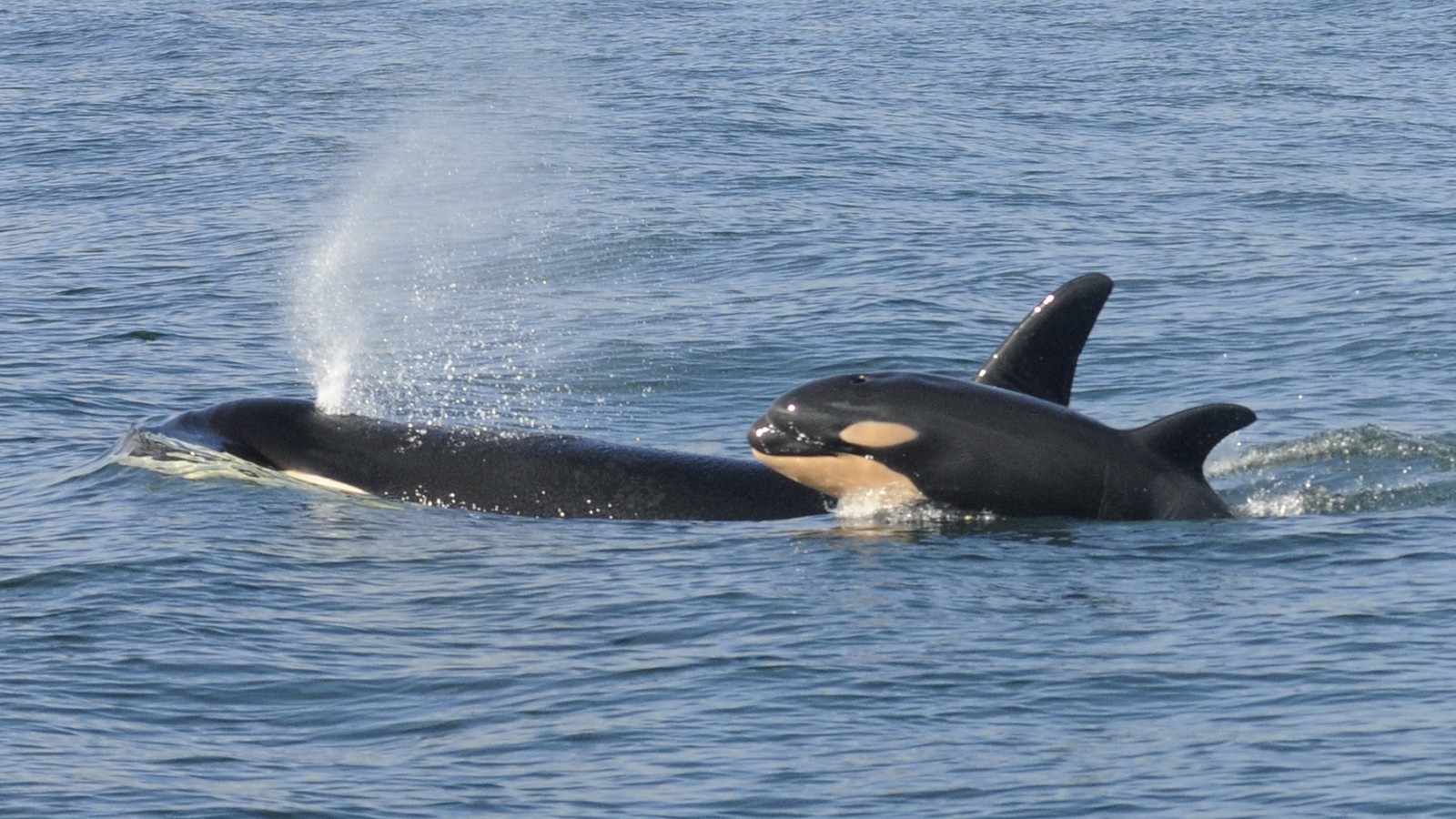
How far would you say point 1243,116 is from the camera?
37.5m

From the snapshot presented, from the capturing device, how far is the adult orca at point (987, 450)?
15062 millimetres

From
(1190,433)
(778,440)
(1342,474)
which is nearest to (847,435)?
(778,440)

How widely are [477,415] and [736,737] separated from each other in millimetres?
9760

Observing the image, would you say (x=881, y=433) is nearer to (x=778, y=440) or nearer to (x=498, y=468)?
(x=778, y=440)

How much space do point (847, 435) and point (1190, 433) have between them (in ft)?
7.28

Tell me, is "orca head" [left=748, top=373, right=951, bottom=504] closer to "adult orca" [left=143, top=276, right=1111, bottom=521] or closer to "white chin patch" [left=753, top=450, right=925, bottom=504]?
"white chin patch" [left=753, top=450, right=925, bottom=504]

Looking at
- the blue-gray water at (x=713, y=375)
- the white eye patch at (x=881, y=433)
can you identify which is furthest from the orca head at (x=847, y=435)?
the blue-gray water at (x=713, y=375)

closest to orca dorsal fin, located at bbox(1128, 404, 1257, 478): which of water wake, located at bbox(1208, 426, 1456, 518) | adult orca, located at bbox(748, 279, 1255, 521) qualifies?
adult orca, located at bbox(748, 279, 1255, 521)

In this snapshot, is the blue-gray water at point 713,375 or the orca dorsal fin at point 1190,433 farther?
the orca dorsal fin at point 1190,433

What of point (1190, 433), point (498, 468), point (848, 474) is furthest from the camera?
point (498, 468)

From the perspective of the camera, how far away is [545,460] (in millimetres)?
16734

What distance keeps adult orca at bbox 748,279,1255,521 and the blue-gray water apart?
30 centimetres

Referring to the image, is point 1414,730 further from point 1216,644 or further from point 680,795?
point 680,795

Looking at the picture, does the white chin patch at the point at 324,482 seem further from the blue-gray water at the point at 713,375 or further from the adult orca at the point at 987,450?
the adult orca at the point at 987,450
